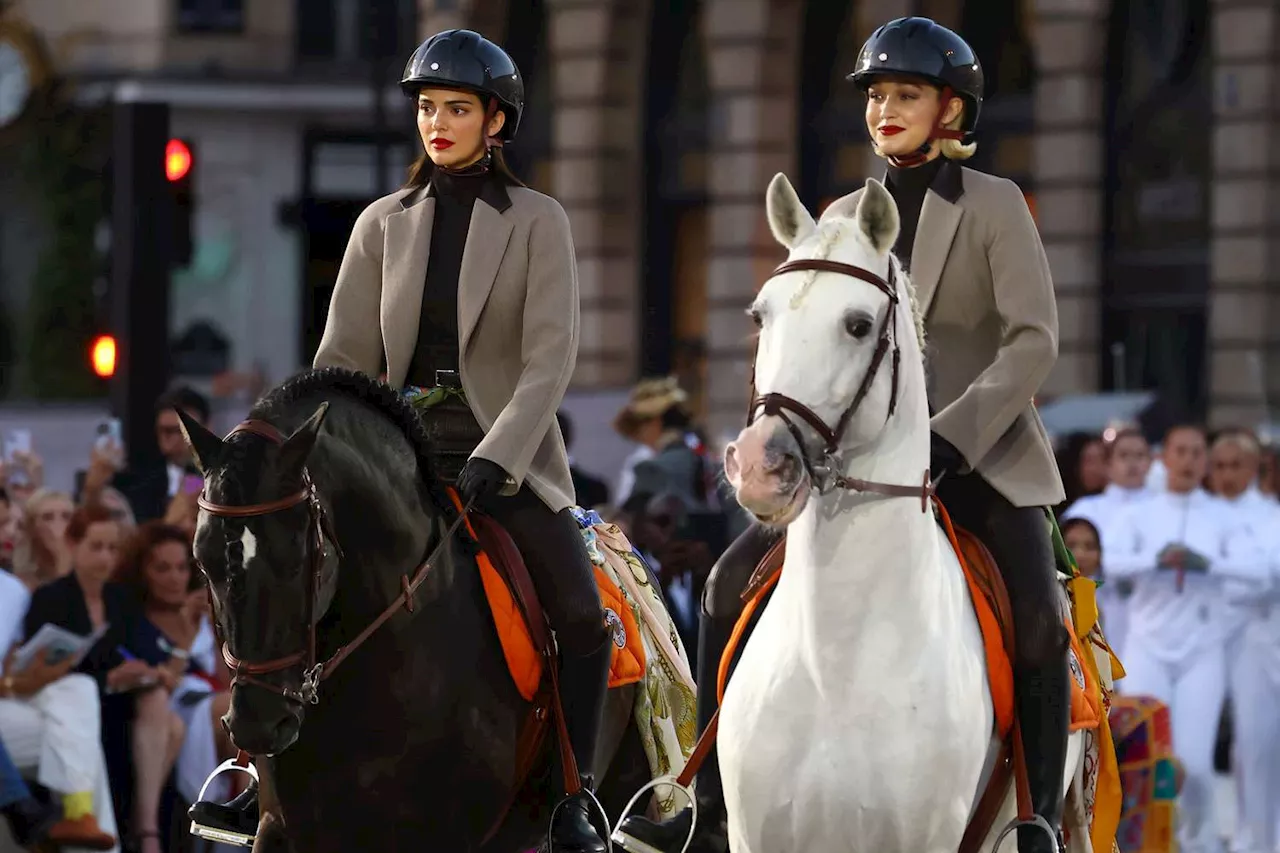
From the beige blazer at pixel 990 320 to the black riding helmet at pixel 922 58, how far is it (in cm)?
25

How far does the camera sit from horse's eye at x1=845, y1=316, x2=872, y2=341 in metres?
7.60

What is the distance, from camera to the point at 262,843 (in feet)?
27.5

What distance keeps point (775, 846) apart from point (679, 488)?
942 centimetres

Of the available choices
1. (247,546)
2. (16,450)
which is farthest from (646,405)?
(247,546)

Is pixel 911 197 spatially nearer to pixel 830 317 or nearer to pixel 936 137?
pixel 936 137

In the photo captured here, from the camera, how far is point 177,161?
15883 mm

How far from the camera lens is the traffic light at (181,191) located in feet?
51.9

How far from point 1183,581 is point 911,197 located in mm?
8306

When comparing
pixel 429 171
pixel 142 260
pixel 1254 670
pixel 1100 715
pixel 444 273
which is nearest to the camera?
pixel 1100 715

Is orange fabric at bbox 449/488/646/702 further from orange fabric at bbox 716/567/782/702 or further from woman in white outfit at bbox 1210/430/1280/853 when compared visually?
woman in white outfit at bbox 1210/430/1280/853

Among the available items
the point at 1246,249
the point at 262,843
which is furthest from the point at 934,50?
the point at 1246,249

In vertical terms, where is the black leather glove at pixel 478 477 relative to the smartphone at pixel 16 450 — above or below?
above

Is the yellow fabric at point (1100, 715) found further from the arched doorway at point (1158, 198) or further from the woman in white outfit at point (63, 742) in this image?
the arched doorway at point (1158, 198)

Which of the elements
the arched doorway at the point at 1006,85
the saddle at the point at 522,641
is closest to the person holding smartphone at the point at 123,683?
the saddle at the point at 522,641
